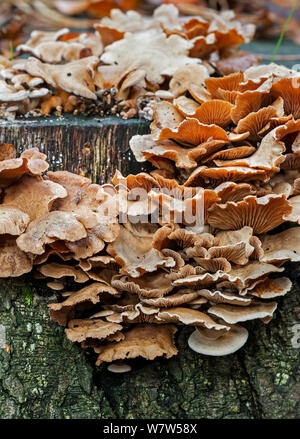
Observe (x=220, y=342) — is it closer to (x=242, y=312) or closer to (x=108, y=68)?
(x=242, y=312)

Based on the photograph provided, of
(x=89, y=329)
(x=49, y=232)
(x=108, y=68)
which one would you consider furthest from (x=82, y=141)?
(x=89, y=329)

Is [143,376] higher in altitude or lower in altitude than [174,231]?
lower

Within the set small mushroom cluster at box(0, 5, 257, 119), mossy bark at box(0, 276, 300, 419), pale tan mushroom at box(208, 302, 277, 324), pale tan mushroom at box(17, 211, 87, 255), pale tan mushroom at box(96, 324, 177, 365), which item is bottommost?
mossy bark at box(0, 276, 300, 419)

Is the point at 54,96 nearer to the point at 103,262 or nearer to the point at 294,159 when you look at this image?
the point at 103,262

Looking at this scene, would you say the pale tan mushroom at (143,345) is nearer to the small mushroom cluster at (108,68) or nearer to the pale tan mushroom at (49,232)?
the pale tan mushroom at (49,232)

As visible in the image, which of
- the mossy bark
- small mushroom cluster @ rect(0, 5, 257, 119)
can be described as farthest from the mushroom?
small mushroom cluster @ rect(0, 5, 257, 119)

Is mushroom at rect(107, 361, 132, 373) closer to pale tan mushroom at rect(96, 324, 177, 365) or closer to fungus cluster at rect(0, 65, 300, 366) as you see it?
fungus cluster at rect(0, 65, 300, 366)
